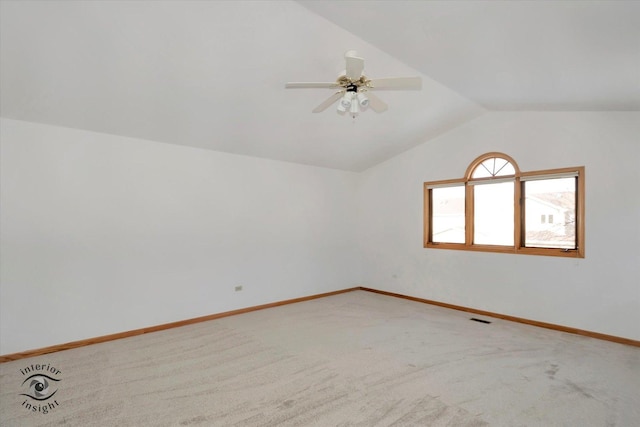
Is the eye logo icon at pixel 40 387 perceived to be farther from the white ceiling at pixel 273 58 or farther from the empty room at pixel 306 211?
the white ceiling at pixel 273 58

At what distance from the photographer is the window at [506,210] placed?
13.6ft

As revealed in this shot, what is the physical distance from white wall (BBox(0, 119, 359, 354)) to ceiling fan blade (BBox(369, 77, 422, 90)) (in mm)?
2827

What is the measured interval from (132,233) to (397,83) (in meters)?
3.42

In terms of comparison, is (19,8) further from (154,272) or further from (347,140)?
(347,140)

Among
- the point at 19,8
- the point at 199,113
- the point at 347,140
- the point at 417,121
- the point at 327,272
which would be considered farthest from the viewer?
the point at 327,272

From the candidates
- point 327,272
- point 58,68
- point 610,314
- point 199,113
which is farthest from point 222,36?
point 610,314

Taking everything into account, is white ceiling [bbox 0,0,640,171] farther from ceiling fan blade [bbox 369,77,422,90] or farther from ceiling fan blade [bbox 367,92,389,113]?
ceiling fan blade [bbox 367,92,389,113]

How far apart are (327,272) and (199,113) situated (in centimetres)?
362

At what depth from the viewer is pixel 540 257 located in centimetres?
428

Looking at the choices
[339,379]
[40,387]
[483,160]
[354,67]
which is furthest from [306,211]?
[40,387]

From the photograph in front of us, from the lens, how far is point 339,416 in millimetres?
2283

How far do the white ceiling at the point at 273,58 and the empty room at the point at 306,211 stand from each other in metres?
0.02

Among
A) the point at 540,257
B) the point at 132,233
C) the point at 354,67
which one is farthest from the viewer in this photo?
the point at 540,257

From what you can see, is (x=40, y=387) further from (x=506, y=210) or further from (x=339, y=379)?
(x=506, y=210)
